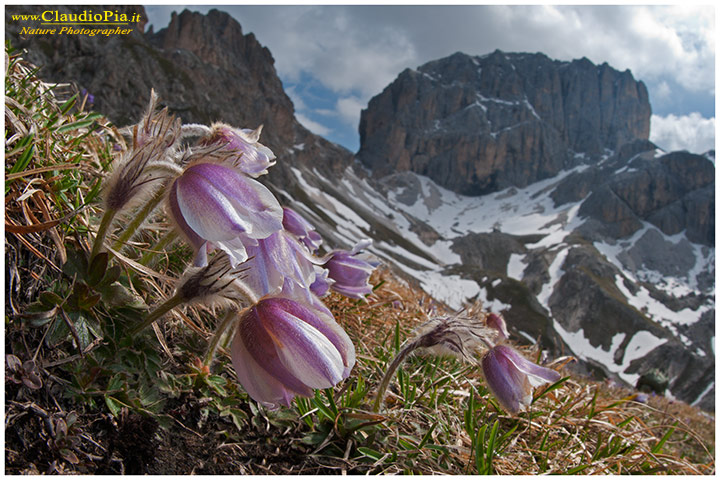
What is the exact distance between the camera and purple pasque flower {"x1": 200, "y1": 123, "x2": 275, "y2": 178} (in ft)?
4.91

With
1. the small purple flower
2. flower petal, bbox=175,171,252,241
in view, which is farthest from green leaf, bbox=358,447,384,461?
the small purple flower

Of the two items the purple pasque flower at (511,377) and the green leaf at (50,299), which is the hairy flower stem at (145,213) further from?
the purple pasque flower at (511,377)

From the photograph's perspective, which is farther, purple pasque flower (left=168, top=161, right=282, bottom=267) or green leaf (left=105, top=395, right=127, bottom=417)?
green leaf (left=105, top=395, right=127, bottom=417)

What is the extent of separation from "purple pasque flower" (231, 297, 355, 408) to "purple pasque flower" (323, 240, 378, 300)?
0.91m

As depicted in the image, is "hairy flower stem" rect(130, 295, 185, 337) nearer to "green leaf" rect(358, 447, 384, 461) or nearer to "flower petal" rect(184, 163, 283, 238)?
"flower petal" rect(184, 163, 283, 238)

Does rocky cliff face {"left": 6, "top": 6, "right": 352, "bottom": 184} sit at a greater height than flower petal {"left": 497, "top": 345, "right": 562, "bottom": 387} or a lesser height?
greater

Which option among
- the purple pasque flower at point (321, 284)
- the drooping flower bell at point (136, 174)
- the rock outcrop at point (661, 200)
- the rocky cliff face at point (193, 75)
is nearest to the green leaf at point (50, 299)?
the drooping flower bell at point (136, 174)

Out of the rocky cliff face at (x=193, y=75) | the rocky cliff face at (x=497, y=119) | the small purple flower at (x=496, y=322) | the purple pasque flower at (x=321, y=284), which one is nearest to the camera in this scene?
the purple pasque flower at (x=321, y=284)

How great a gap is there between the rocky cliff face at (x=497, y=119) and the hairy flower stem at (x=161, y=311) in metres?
156

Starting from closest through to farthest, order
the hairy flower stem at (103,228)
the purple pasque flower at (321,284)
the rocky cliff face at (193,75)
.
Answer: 1. the hairy flower stem at (103,228)
2. the purple pasque flower at (321,284)
3. the rocky cliff face at (193,75)

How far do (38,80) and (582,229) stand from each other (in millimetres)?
140389

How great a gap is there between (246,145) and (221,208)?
490 millimetres

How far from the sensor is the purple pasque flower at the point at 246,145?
150 cm

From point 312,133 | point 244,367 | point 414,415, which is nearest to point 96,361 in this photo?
point 244,367
